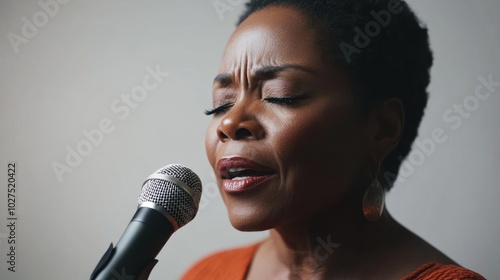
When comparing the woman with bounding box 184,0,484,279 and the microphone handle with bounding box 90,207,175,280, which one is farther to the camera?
the woman with bounding box 184,0,484,279

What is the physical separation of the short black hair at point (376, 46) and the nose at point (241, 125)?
0.16 metres

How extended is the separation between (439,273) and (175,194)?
47 centimetres

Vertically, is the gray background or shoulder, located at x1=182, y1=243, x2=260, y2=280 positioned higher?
the gray background

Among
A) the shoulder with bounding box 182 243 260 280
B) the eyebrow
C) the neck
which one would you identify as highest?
the eyebrow

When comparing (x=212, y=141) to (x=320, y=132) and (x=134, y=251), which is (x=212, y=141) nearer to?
(x=320, y=132)

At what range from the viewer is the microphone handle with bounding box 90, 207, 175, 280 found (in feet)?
2.13

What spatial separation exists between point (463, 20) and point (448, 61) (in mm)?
96

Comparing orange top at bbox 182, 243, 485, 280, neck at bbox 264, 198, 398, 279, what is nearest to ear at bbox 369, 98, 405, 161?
neck at bbox 264, 198, 398, 279

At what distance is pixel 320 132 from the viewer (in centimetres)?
88

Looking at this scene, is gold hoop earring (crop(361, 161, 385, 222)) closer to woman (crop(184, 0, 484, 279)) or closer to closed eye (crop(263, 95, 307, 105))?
woman (crop(184, 0, 484, 279))

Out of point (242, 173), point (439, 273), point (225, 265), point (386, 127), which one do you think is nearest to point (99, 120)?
point (225, 265)

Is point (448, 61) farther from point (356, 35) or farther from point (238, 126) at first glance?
point (238, 126)

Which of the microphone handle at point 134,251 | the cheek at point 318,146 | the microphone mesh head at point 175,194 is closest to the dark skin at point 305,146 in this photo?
the cheek at point 318,146

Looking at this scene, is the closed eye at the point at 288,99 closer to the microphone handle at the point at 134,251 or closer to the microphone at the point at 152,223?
the microphone at the point at 152,223
